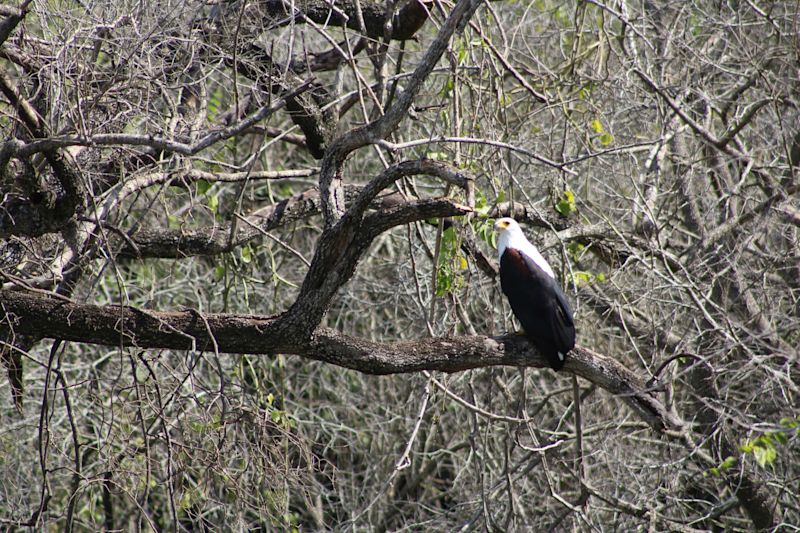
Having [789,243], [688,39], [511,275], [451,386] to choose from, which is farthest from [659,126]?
[451,386]

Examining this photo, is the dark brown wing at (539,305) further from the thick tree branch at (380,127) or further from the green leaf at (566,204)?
the thick tree branch at (380,127)

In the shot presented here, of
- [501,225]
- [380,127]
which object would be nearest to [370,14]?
[501,225]

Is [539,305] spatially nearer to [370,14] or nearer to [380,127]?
[380,127]

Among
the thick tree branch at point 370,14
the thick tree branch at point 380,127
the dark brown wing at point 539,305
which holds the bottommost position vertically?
the dark brown wing at point 539,305

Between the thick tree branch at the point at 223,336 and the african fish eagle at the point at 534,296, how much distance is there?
1.00ft

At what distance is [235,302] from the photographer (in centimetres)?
627

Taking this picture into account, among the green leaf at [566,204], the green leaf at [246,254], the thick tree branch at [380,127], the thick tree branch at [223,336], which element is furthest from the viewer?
the green leaf at [246,254]

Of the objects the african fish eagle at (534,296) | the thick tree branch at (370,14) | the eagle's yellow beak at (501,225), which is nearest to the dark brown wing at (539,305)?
the african fish eagle at (534,296)

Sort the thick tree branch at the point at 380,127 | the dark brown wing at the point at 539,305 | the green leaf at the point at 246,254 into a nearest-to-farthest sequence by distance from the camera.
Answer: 1. the thick tree branch at the point at 380,127
2. the dark brown wing at the point at 539,305
3. the green leaf at the point at 246,254

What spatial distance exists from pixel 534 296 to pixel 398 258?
7.44 feet

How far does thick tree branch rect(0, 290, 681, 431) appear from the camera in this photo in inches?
125

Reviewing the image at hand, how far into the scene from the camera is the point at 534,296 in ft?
13.7

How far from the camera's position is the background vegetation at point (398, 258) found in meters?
3.20

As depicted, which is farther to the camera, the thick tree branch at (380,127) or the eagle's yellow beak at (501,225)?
the eagle's yellow beak at (501,225)
